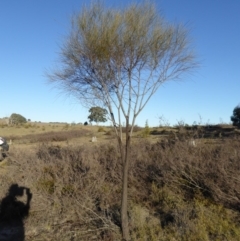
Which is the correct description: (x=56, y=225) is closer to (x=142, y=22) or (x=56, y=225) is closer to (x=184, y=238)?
(x=184, y=238)

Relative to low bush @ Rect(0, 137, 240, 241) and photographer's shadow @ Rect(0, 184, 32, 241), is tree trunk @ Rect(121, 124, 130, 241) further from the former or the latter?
photographer's shadow @ Rect(0, 184, 32, 241)

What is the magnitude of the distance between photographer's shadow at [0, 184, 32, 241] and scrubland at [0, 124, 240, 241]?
0.55 ft

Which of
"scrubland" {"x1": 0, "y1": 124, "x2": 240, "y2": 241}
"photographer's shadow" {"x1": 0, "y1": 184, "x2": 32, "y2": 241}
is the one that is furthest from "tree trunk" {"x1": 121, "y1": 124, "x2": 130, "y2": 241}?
"photographer's shadow" {"x1": 0, "y1": 184, "x2": 32, "y2": 241}

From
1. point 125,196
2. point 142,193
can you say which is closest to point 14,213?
point 142,193

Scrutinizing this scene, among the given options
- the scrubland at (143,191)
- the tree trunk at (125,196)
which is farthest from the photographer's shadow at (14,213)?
the tree trunk at (125,196)

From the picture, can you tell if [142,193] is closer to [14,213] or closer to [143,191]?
[143,191]

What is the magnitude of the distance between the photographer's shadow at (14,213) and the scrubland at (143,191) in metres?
0.17

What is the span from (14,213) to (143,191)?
3390 mm

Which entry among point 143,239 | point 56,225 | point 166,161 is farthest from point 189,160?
point 56,225

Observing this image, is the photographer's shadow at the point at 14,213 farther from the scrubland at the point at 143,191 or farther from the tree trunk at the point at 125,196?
the tree trunk at the point at 125,196

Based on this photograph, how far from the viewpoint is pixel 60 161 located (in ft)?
39.1

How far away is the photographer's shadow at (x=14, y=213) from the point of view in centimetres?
857

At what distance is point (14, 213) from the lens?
9.62 meters

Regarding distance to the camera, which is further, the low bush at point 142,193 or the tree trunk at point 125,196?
the low bush at point 142,193
